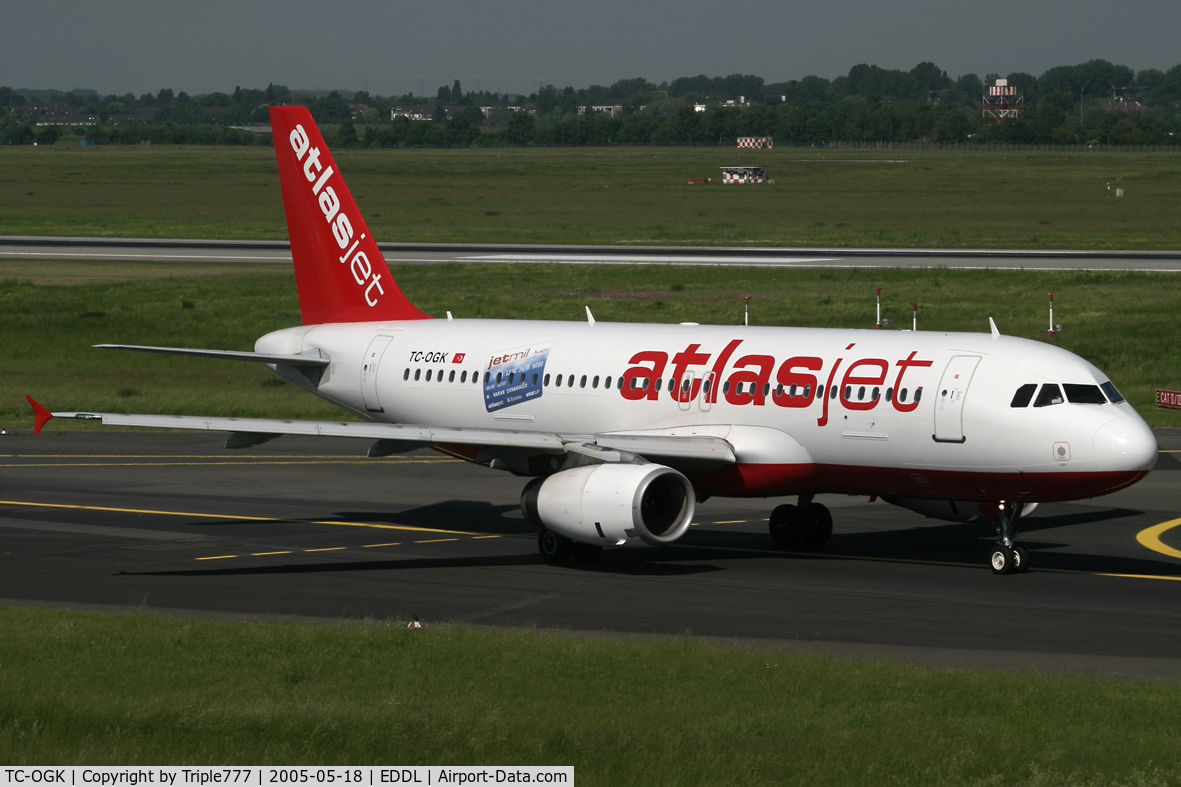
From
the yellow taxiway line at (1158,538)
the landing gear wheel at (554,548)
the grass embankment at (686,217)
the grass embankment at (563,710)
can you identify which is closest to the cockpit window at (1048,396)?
the yellow taxiway line at (1158,538)

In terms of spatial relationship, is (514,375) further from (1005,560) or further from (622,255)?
(622,255)

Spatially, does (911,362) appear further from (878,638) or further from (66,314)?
(66,314)

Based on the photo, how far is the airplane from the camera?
3114 centimetres

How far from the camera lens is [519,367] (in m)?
37.9

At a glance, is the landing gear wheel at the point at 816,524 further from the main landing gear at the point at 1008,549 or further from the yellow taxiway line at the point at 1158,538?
the yellow taxiway line at the point at 1158,538

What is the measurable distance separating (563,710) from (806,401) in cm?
1577

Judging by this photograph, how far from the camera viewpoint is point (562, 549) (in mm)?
33562

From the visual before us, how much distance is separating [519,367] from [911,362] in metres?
9.77

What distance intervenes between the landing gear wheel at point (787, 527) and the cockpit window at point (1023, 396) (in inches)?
257

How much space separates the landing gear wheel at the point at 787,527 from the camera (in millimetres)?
36000

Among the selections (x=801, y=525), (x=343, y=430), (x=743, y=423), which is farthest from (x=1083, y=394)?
(x=343, y=430)

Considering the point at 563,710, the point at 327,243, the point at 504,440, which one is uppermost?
the point at 327,243

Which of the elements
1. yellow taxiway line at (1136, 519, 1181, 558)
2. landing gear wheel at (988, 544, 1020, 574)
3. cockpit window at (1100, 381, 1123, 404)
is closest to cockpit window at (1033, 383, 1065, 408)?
cockpit window at (1100, 381, 1123, 404)

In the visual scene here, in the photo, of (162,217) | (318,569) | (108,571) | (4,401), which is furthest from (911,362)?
(162,217)
